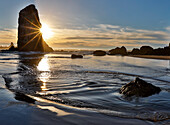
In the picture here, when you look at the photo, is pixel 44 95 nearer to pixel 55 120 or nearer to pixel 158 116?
pixel 55 120

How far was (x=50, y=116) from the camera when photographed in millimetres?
2971

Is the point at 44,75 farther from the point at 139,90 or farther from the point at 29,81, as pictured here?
the point at 139,90

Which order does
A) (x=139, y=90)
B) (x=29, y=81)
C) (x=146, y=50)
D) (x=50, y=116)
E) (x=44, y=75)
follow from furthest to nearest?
(x=146, y=50), (x=44, y=75), (x=29, y=81), (x=139, y=90), (x=50, y=116)

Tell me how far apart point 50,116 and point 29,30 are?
7591cm

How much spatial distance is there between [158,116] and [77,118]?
1.80 meters

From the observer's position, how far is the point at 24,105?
3568 mm

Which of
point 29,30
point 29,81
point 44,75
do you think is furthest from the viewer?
point 29,30

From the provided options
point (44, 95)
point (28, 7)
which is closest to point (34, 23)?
point (28, 7)

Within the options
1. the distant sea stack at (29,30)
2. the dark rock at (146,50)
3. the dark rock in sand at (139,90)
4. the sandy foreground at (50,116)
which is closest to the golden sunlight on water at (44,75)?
the sandy foreground at (50,116)

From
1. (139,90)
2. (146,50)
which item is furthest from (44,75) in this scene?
(146,50)

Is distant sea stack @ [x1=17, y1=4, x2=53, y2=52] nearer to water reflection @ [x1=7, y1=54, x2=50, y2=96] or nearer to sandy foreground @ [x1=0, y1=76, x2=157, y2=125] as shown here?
water reflection @ [x1=7, y1=54, x2=50, y2=96]

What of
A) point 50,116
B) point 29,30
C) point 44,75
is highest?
point 29,30

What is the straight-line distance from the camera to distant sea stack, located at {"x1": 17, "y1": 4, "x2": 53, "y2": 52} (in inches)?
2696

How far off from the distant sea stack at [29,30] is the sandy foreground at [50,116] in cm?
6969
